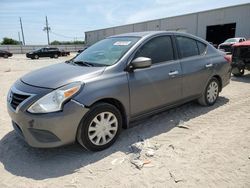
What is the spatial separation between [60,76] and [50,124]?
745mm

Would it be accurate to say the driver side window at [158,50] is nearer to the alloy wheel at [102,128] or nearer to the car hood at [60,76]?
the car hood at [60,76]

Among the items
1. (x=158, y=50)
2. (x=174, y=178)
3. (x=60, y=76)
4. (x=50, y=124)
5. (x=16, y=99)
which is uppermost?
(x=158, y=50)

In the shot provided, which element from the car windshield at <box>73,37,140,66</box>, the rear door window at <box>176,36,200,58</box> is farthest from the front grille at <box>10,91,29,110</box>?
the rear door window at <box>176,36,200,58</box>

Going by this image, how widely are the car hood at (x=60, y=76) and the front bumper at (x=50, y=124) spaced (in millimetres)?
300

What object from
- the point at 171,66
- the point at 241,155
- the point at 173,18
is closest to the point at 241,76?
the point at 171,66

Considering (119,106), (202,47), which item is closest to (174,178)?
(119,106)

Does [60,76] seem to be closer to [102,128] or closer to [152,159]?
[102,128]

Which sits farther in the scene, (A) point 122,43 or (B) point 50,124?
(A) point 122,43

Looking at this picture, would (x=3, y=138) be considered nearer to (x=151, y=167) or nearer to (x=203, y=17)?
(x=151, y=167)

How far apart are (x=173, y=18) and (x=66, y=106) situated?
38106mm

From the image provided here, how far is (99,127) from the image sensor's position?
3434mm

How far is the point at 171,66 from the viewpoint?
14.3ft

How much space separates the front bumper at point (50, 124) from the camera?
3.02 meters

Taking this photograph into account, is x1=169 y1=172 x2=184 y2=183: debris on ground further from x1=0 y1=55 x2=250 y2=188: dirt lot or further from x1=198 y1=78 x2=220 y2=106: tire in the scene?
x1=198 y1=78 x2=220 y2=106: tire
